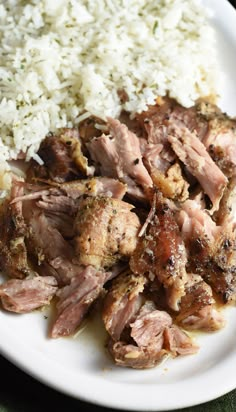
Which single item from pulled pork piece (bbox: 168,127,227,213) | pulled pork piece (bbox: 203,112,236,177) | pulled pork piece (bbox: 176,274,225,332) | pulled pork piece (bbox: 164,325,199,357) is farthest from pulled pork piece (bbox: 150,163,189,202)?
pulled pork piece (bbox: 164,325,199,357)

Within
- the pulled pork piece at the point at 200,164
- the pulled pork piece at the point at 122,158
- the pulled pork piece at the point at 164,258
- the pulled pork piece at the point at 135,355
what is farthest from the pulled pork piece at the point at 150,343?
the pulled pork piece at the point at 200,164

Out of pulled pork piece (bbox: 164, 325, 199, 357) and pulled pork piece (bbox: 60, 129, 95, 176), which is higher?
pulled pork piece (bbox: 164, 325, 199, 357)

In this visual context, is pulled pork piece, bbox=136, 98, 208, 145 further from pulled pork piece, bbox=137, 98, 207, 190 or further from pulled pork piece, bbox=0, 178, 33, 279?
pulled pork piece, bbox=0, 178, 33, 279

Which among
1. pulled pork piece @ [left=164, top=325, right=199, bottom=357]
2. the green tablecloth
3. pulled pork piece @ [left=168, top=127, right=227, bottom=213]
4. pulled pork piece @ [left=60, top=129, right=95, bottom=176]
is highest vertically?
pulled pork piece @ [left=168, top=127, right=227, bottom=213]

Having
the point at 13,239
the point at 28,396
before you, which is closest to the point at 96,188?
the point at 13,239

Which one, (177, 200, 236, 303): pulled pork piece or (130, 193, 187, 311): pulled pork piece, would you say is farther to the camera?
(177, 200, 236, 303): pulled pork piece

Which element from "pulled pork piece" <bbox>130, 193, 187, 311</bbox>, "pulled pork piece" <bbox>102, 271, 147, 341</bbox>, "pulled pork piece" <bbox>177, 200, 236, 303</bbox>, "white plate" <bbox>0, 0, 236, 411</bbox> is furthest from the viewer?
"pulled pork piece" <bbox>177, 200, 236, 303</bbox>
